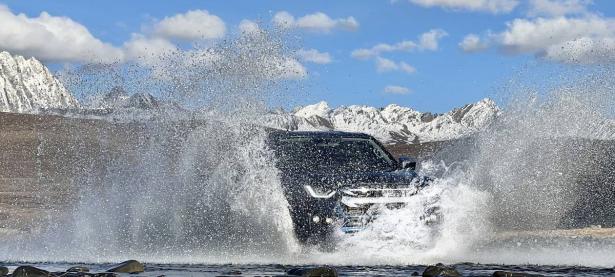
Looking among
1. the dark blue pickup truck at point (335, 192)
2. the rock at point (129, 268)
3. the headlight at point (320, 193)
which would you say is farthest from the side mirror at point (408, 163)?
the rock at point (129, 268)

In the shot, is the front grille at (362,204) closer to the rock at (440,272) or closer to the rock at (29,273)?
the rock at (440,272)

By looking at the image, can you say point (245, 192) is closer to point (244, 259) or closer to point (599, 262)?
point (244, 259)

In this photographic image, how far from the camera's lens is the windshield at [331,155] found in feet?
38.0

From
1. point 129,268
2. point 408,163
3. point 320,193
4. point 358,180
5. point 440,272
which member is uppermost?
point 408,163

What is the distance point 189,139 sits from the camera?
50.2ft

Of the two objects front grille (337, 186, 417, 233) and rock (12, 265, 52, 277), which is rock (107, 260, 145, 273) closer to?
rock (12, 265, 52, 277)

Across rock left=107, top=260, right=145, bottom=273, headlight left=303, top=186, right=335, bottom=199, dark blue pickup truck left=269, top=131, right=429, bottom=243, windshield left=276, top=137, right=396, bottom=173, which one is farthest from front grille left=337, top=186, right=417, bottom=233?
rock left=107, top=260, right=145, bottom=273

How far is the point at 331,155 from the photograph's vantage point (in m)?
12.0

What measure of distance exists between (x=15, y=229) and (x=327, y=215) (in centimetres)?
1305

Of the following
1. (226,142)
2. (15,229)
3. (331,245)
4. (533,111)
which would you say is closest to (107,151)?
(15,229)

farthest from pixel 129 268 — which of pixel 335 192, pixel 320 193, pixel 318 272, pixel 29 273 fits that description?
pixel 335 192

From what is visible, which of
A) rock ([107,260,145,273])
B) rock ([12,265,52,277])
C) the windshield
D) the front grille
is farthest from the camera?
the windshield

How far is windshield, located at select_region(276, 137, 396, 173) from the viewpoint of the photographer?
38.0 ft

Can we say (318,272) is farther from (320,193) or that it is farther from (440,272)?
(320,193)
